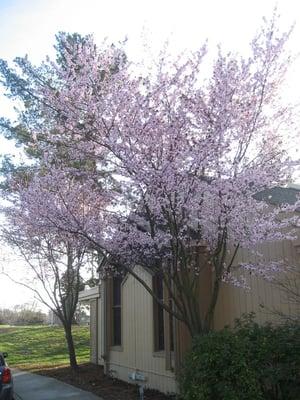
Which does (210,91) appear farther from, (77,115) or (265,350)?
(265,350)

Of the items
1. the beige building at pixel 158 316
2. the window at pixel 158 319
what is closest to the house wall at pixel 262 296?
the beige building at pixel 158 316

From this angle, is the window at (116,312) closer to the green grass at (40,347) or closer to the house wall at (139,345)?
the house wall at (139,345)

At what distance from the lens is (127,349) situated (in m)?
13.4

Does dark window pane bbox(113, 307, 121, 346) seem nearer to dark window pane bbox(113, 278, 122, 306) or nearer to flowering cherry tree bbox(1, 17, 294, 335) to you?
dark window pane bbox(113, 278, 122, 306)

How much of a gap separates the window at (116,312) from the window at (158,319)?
277 cm

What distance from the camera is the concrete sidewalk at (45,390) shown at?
11.6 meters

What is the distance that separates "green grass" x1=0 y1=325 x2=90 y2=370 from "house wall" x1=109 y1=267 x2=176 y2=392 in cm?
689

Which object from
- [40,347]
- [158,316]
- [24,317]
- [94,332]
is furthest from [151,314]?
[24,317]

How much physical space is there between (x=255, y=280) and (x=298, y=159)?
8.25 feet

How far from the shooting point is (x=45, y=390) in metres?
12.9

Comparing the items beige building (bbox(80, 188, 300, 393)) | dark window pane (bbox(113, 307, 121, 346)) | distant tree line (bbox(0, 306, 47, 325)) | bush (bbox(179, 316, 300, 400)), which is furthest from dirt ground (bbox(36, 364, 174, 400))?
distant tree line (bbox(0, 306, 47, 325))

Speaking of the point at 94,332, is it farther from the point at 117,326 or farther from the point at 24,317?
the point at 24,317

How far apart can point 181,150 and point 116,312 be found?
8.39 meters

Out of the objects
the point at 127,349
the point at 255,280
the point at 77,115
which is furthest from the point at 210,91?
the point at 127,349
